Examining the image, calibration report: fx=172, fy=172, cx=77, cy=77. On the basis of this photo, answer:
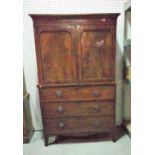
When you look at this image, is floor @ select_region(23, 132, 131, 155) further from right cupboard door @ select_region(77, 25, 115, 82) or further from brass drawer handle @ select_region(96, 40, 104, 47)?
brass drawer handle @ select_region(96, 40, 104, 47)

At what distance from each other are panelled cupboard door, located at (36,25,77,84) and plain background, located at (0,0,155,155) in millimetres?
945

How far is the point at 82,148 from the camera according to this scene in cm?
206

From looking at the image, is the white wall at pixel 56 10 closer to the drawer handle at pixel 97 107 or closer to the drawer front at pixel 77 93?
the drawer front at pixel 77 93

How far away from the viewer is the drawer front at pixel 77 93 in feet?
6.49

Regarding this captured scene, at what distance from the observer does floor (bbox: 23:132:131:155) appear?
1.97 m

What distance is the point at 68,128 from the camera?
2080 millimetres

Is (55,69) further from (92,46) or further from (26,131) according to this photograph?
(26,131)

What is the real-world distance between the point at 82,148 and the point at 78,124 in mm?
289

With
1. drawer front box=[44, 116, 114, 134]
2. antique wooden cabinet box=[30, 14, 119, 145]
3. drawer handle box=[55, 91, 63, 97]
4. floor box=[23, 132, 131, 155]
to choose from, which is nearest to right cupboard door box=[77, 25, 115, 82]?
antique wooden cabinet box=[30, 14, 119, 145]

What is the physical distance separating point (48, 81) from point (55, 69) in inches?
6.3
